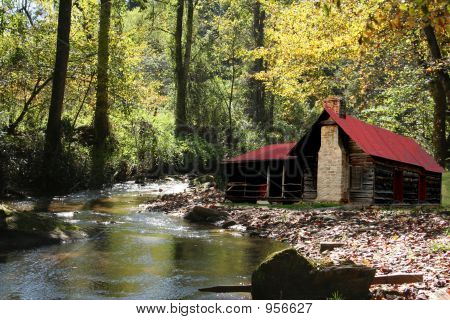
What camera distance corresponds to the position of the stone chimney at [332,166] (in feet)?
78.4

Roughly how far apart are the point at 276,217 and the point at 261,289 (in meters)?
10.7

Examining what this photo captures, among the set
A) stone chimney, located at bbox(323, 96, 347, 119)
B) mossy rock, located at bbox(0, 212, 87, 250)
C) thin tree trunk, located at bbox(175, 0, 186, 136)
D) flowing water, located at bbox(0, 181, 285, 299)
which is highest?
thin tree trunk, located at bbox(175, 0, 186, 136)

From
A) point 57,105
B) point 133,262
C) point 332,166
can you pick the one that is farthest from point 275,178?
point 133,262

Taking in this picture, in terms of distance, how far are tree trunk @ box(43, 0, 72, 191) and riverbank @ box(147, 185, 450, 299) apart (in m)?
5.30

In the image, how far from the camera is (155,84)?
3891 centimetres

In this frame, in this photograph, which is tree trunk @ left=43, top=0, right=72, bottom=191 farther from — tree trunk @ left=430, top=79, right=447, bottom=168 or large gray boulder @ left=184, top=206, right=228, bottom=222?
tree trunk @ left=430, top=79, right=447, bottom=168

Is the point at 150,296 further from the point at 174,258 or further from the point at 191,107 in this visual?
the point at 191,107

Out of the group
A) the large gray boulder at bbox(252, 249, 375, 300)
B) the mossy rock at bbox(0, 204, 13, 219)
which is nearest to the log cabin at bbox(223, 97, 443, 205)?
the mossy rock at bbox(0, 204, 13, 219)

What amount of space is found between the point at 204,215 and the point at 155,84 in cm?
2283

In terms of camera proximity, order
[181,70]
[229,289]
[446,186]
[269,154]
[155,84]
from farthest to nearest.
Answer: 1. [155,84]
2. [181,70]
3. [446,186]
4. [269,154]
5. [229,289]

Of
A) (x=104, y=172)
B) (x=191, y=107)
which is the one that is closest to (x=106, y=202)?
(x=104, y=172)

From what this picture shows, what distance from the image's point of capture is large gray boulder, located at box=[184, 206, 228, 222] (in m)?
Answer: 17.9

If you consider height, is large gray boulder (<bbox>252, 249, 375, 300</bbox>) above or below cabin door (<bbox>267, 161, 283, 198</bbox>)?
below

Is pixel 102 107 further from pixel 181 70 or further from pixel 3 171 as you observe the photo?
pixel 181 70
